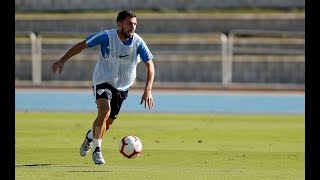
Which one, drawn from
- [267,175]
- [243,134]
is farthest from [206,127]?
[267,175]

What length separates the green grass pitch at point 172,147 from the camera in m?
10.6

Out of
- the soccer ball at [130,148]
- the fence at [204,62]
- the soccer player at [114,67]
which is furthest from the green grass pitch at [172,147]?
the fence at [204,62]

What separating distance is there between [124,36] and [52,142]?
3481 millimetres

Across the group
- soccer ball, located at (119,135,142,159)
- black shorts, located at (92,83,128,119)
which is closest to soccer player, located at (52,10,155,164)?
black shorts, located at (92,83,128,119)

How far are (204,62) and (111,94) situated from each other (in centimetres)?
1971

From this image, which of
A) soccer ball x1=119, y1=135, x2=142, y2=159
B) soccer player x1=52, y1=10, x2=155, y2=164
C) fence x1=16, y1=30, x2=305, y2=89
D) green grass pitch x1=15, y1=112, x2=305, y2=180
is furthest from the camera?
fence x1=16, y1=30, x2=305, y2=89

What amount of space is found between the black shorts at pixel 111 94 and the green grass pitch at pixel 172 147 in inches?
25.4

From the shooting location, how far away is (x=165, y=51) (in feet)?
108

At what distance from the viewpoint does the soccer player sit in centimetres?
1178

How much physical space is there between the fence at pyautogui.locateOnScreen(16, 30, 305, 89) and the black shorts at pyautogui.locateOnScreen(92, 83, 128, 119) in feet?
58.2

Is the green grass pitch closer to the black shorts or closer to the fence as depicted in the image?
the black shorts

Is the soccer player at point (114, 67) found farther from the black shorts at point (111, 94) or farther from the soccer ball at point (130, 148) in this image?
the soccer ball at point (130, 148)
